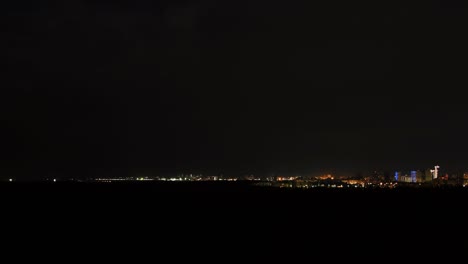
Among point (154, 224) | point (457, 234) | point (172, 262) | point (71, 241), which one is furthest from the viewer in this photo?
point (154, 224)

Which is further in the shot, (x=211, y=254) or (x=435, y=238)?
(x=435, y=238)

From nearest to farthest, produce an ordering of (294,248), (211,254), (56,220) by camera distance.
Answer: (211,254), (294,248), (56,220)

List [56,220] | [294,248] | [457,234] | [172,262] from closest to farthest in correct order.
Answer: [172,262] → [294,248] → [457,234] → [56,220]

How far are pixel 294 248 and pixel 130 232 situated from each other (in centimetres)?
1219

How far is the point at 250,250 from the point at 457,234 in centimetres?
1451

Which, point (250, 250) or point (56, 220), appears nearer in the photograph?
point (250, 250)

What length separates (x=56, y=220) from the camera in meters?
44.4

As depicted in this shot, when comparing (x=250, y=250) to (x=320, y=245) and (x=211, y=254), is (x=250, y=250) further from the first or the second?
(x=320, y=245)

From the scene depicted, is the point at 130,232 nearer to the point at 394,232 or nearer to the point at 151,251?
the point at 151,251

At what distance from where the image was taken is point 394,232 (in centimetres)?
3494

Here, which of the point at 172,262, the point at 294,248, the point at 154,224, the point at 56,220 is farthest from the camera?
the point at 56,220

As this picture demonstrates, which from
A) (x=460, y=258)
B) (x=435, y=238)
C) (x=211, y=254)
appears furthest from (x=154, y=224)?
(x=460, y=258)

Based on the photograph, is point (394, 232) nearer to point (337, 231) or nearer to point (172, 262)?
point (337, 231)

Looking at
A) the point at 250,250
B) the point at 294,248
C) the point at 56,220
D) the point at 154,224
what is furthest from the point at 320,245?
the point at 56,220
